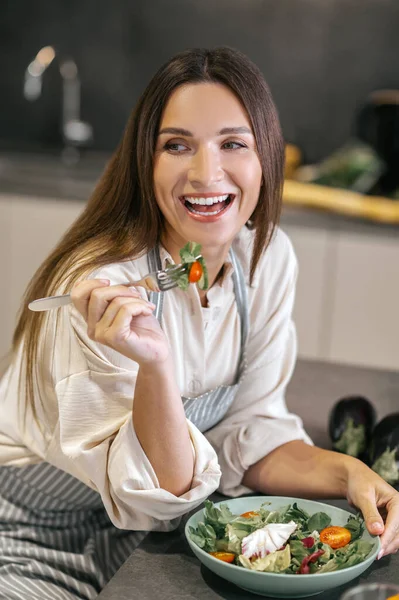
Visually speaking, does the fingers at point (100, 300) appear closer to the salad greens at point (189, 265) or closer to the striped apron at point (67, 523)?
the salad greens at point (189, 265)

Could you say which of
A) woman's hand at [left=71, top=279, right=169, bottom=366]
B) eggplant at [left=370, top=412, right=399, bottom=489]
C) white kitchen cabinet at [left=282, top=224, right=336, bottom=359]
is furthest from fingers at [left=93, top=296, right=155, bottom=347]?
white kitchen cabinet at [left=282, top=224, right=336, bottom=359]

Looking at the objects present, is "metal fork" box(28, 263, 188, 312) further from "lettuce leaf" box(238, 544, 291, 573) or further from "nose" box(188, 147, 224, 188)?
"lettuce leaf" box(238, 544, 291, 573)

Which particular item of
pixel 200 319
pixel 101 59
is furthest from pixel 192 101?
pixel 101 59

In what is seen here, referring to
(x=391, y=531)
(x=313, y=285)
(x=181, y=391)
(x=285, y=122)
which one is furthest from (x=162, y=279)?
(x=285, y=122)

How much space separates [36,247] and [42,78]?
40.2 inches

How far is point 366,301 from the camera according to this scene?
3105mm

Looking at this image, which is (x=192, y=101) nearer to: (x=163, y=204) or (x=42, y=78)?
(x=163, y=204)

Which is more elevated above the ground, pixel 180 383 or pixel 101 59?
pixel 101 59

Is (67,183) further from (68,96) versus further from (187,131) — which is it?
(187,131)

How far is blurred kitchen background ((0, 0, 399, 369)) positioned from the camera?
3111 millimetres

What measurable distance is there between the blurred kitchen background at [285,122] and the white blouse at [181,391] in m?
1.48

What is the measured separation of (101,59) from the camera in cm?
393

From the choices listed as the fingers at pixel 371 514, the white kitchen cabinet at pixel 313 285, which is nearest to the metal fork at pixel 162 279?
the fingers at pixel 371 514

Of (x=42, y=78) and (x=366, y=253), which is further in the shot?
(x=42, y=78)
